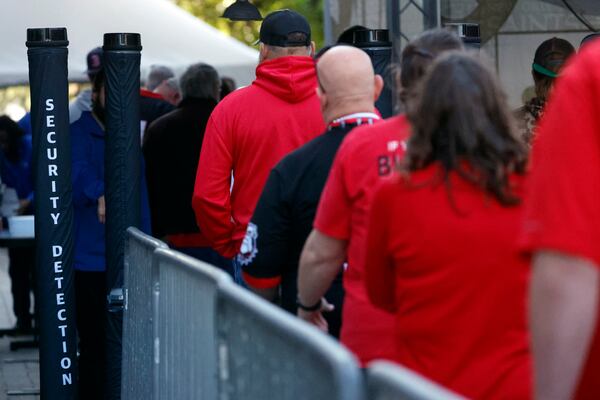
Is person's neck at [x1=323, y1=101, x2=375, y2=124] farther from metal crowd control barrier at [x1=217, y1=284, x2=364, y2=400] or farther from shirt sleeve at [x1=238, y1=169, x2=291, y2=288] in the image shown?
metal crowd control barrier at [x1=217, y1=284, x2=364, y2=400]

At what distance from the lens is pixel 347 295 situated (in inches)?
158

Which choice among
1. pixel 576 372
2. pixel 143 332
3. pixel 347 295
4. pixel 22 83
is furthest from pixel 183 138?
pixel 22 83

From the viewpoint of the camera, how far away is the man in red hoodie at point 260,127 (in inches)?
222

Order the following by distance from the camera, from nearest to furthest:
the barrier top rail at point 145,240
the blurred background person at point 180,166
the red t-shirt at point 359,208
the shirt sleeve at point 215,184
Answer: the red t-shirt at point 359,208, the barrier top rail at point 145,240, the shirt sleeve at point 215,184, the blurred background person at point 180,166

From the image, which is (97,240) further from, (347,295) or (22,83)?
(22,83)

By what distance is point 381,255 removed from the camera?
3.22 meters

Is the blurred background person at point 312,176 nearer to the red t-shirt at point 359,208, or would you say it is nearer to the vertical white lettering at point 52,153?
the red t-shirt at point 359,208

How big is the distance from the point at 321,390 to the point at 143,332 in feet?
9.84

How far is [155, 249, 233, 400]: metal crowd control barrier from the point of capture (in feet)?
12.0

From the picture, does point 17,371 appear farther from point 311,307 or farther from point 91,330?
point 311,307

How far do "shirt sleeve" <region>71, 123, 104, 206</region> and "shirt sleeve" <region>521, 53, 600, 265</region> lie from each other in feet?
15.9

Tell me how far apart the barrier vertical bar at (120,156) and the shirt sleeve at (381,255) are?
3.25 meters

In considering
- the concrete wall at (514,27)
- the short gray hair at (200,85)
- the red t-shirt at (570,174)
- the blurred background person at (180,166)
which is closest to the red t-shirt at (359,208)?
the red t-shirt at (570,174)

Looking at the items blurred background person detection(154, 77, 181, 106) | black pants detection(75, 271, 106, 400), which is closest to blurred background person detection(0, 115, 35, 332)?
blurred background person detection(154, 77, 181, 106)
